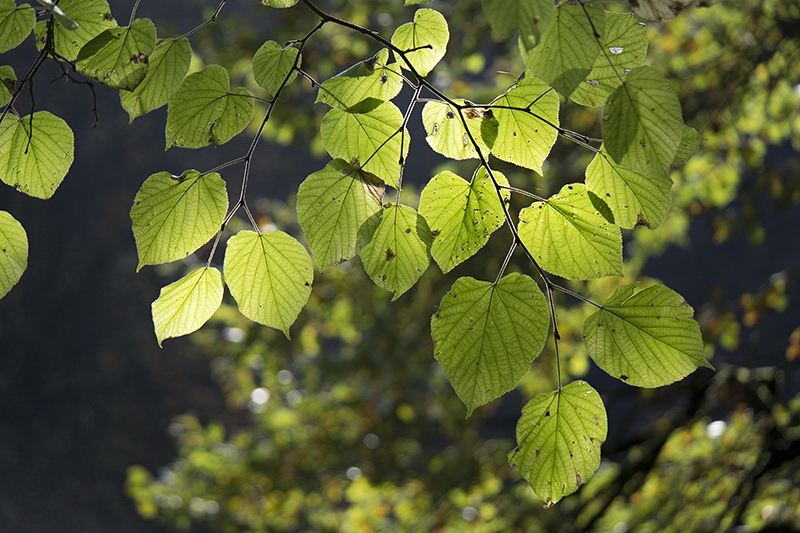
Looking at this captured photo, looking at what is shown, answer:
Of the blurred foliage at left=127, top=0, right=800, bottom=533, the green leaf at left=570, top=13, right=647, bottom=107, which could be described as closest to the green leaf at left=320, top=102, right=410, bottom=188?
the green leaf at left=570, top=13, right=647, bottom=107

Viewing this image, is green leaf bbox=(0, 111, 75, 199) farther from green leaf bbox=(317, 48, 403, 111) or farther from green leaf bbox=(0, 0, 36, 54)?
green leaf bbox=(317, 48, 403, 111)

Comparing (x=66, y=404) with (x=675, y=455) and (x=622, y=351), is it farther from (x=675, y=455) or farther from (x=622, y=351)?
(x=622, y=351)

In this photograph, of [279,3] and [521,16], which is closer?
[521,16]

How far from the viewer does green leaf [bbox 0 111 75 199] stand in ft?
1.29

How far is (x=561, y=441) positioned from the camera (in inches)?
14.5

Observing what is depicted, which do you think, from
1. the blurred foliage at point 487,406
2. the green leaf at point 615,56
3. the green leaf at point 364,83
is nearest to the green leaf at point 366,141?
the green leaf at point 364,83

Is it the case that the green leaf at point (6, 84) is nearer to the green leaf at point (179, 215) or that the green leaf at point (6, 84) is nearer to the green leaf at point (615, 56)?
the green leaf at point (179, 215)

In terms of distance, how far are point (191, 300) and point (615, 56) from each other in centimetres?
30

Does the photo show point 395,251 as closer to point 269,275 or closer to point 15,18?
point 269,275

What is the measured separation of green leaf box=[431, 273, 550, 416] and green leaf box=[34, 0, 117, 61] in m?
0.28

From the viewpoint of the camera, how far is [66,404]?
7.01m

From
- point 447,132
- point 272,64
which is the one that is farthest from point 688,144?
point 272,64

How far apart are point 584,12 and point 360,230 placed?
0.56 ft

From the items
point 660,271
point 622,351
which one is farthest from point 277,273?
point 660,271
